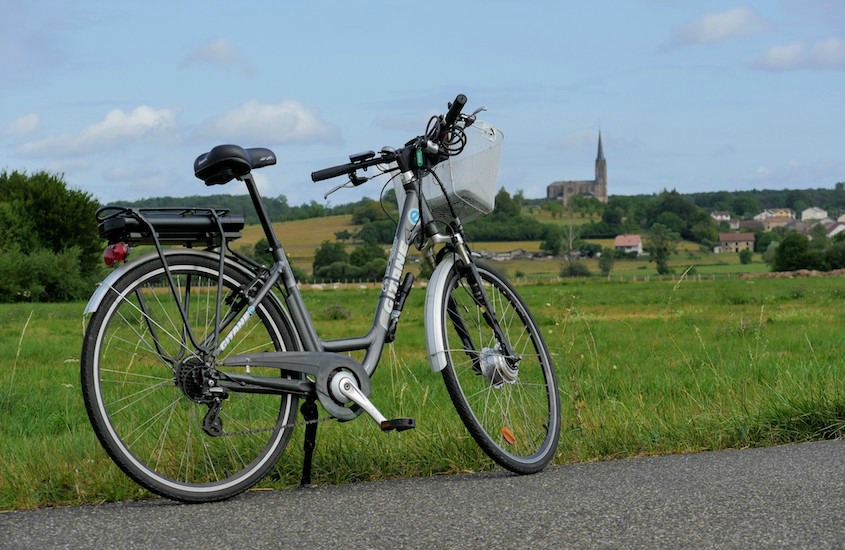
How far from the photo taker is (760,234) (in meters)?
167

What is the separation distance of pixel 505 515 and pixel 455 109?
2036 mm

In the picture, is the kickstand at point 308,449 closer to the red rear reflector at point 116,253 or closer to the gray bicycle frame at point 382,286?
the gray bicycle frame at point 382,286

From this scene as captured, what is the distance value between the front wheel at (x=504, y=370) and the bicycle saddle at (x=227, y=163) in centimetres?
111

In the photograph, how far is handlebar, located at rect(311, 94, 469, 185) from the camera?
16.4 ft

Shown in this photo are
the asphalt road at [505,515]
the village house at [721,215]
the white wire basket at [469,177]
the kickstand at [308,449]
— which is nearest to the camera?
the asphalt road at [505,515]

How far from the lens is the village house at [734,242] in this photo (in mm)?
142238

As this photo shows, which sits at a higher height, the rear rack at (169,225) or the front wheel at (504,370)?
the rear rack at (169,225)

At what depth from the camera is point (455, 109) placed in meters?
5.04

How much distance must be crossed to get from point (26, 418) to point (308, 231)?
9603cm

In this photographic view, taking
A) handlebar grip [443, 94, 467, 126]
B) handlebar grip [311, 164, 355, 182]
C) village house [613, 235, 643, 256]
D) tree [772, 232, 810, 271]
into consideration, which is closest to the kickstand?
handlebar grip [311, 164, 355, 182]

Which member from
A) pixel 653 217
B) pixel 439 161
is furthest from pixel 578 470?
pixel 653 217

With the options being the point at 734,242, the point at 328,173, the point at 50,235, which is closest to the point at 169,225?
the point at 328,173

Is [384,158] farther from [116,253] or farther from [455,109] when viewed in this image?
[116,253]

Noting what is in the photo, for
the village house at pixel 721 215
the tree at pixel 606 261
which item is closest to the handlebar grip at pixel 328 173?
the tree at pixel 606 261
